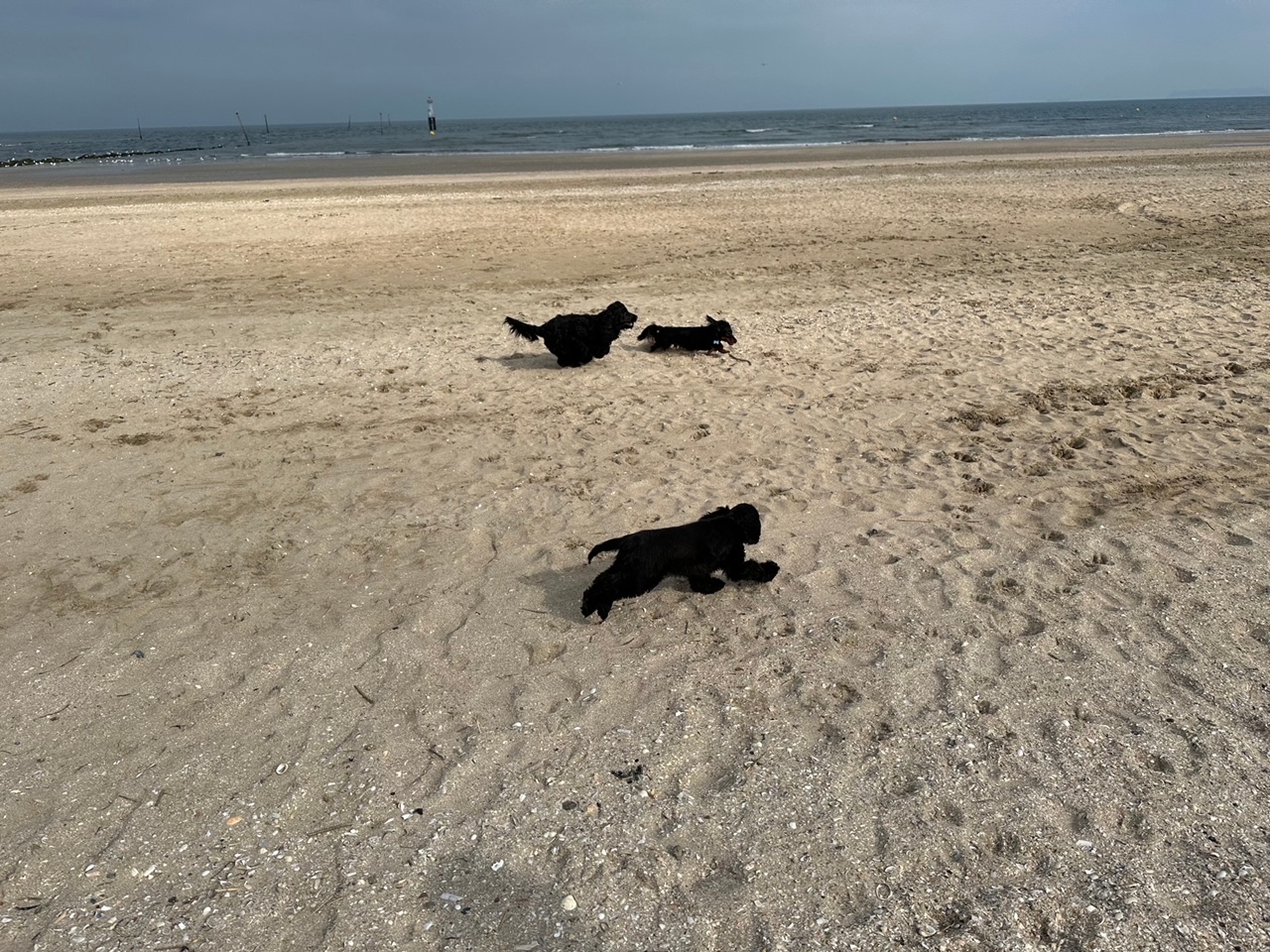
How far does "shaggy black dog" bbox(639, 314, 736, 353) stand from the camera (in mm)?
9078

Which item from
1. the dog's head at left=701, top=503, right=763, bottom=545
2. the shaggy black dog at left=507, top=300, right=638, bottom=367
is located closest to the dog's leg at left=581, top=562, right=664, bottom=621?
the dog's head at left=701, top=503, right=763, bottom=545

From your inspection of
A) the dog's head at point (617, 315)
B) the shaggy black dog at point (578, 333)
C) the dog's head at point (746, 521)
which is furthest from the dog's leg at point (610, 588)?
the dog's head at point (617, 315)

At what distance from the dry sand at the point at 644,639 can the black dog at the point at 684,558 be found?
0.14 metres

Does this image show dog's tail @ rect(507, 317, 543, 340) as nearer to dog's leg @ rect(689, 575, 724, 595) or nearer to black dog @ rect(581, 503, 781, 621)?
black dog @ rect(581, 503, 781, 621)

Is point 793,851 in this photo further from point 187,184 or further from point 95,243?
point 187,184

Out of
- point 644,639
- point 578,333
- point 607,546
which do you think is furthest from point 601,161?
point 644,639

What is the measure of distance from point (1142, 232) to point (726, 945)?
52.0 ft

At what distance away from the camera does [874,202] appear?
19.7 m

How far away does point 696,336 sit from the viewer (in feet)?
29.9

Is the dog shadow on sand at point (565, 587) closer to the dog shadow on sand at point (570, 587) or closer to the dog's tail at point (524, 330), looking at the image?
the dog shadow on sand at point (570, 587)

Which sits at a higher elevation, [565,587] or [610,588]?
[610,588]

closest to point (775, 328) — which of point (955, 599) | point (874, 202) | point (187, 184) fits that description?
point (955, 599)

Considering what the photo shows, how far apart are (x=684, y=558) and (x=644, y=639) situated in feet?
1.60

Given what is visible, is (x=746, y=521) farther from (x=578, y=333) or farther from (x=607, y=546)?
(x=578, y=333)
